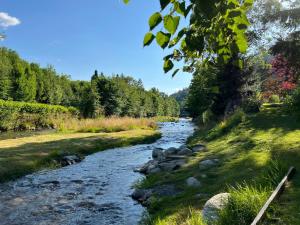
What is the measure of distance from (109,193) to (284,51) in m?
16.8

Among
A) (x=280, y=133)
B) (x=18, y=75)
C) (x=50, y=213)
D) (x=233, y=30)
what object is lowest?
(x=50, y=213)

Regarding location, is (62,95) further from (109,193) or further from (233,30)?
(233,30)

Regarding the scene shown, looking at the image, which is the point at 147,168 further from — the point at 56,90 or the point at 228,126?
the point at 56,90

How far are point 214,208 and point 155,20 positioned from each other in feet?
16.5

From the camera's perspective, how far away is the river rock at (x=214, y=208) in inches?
245

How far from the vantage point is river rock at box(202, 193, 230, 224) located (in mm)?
6232

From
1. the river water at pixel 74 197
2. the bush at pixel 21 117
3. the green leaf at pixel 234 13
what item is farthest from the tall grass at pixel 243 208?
the bush at pixel 21 117

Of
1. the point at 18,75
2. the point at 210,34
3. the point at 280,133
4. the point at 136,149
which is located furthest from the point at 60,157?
the point at 18,75

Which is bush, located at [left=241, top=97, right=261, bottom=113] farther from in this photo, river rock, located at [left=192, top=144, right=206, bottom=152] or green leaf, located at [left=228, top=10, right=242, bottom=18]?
green leaf, located at [left=228, top=10, right=242, bottom=18]

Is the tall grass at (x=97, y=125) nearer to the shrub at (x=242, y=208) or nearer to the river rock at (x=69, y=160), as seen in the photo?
the river rock at (x=69, y=160)

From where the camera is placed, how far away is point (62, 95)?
71438 mm

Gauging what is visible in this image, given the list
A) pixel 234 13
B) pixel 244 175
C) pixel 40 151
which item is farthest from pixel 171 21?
pixel 40 151

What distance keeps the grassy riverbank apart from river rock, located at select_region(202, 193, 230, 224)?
216 mm

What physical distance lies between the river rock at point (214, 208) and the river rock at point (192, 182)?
265 cm
